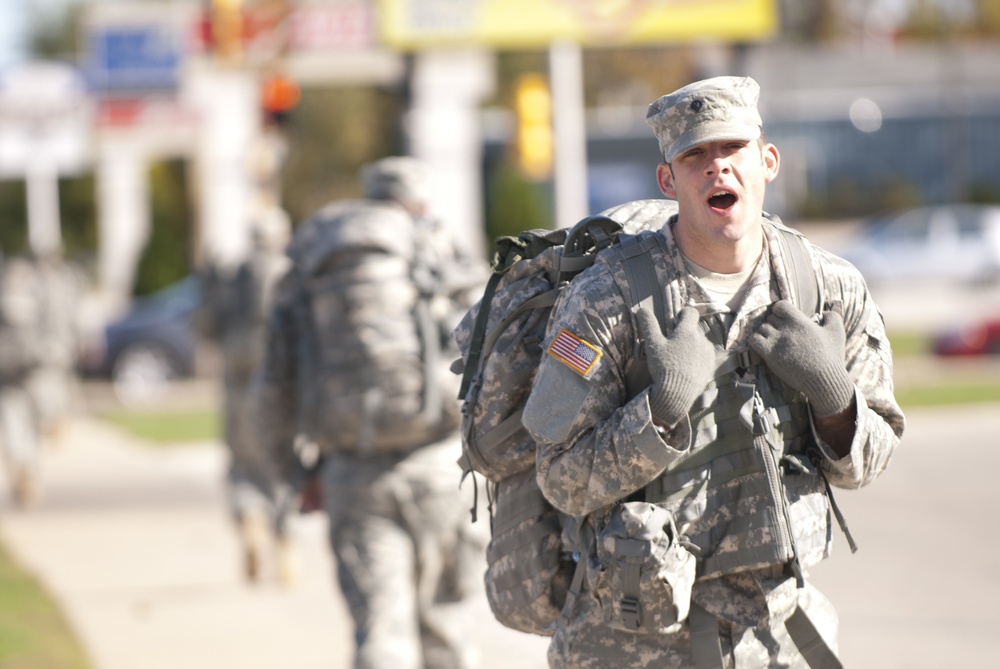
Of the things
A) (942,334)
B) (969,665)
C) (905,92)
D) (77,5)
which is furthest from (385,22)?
(77,5)

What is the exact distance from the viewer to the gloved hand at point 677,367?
3131 mm

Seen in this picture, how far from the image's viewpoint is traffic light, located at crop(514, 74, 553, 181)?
17406 millimetres

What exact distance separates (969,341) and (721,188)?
→ 16552 millimetres

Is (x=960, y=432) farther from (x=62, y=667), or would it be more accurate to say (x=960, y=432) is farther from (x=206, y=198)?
(x=206, y=198)

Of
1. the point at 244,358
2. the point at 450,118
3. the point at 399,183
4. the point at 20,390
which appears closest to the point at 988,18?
the point at 450,118

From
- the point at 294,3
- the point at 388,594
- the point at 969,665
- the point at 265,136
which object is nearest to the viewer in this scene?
the point at 388,594

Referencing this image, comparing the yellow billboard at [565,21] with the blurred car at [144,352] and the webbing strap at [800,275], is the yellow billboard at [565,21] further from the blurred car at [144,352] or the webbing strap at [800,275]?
the webbing strap at [800,275]

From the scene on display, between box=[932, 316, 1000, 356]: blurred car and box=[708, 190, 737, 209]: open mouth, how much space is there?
53.9 ft

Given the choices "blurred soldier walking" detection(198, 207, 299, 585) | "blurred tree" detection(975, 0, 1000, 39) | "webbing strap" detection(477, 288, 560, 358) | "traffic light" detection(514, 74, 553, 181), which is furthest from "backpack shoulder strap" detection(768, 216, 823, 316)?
"blurred tree" detection(975, 0, 1000, 39)

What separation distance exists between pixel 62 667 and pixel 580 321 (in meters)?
4.43

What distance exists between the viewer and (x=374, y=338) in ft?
18.1

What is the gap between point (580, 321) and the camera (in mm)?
3264

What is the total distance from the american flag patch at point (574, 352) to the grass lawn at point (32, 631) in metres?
4.37

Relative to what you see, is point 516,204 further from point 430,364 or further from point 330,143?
point 430,364
